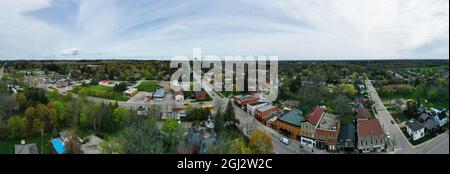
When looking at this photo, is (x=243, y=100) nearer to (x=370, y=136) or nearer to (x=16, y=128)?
(x=370, y=136)

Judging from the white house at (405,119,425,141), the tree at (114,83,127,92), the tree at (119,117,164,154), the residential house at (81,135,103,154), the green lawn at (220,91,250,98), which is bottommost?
the residential house at (81,135,103,154)

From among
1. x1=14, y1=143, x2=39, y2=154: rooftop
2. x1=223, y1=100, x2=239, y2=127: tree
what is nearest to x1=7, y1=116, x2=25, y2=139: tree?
x1=14, y1=143, x2=39, y2=154: rooftop

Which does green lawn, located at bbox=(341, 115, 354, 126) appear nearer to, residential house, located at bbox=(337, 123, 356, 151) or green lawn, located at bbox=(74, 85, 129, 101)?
residential house, located at bbox=(337, 123, 356, 151)

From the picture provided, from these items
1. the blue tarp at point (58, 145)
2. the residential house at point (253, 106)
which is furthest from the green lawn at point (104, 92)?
the residential house at point (253, 106)

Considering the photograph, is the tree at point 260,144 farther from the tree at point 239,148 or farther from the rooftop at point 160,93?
the rooftop at point 160,93

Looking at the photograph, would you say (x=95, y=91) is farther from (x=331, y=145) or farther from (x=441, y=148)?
(x=441, y=148)
